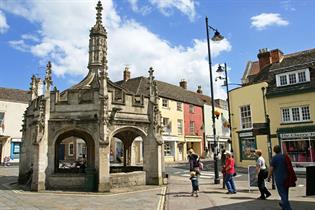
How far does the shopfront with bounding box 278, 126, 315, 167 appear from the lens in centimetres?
2195

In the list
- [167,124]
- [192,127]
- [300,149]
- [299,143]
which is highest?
[167,124]

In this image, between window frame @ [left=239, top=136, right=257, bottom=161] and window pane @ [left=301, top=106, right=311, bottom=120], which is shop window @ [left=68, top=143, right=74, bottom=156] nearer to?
window frame @ [left=239, top=136, right=257, bottom=161]

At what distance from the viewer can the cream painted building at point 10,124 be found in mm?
35500

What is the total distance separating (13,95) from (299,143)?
33.7 metres

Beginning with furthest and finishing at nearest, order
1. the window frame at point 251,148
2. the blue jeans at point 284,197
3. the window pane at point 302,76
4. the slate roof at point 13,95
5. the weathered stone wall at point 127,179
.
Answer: the slate roof at point 13,95 < the window frame at point 251,148 < the window pane at point 302,76 < the weathered stone wall at point 127,179 < the blue jeans at point 284,197

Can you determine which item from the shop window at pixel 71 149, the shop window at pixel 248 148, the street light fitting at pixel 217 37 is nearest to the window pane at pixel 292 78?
the shop window at pixel 248 148

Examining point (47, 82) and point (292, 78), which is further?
point (292, 78)

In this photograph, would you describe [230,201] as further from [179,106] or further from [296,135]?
[179,106]

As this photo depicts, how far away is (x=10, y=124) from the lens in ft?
119

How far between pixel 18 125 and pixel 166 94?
62.6 feet

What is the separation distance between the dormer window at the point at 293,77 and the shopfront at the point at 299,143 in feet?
12.3

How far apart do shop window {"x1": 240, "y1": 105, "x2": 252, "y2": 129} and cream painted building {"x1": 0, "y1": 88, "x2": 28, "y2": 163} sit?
1032 inches

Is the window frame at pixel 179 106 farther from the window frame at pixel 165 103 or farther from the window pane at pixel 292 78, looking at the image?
the window pane at pixel 292 78

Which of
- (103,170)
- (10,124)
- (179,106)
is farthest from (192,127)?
(103,170)
